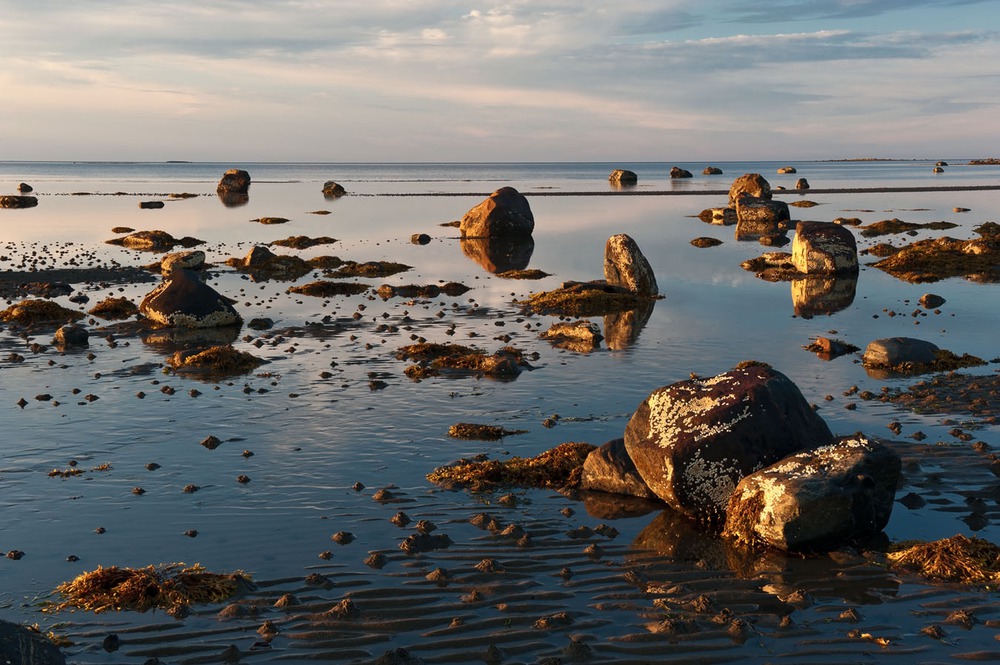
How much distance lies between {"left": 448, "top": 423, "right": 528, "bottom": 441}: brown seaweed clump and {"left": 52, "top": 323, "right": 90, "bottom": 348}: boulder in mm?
15924

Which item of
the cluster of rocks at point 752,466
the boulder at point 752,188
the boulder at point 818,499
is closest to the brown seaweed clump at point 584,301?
the cluster of rocks at point 752,466

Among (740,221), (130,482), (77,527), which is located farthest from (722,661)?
(740,221)

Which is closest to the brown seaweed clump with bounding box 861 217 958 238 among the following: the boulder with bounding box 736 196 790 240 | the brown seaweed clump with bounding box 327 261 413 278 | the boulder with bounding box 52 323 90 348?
the boulder with bounding box 736 196 790 240

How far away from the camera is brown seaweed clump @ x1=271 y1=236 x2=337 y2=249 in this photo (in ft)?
199

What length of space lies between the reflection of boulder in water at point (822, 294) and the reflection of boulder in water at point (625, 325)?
5.89 metres

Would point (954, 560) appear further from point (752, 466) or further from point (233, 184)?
point (233, 184)

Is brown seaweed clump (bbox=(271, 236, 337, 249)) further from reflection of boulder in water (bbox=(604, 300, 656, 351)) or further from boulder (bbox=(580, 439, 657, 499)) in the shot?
boulder (bbox=(580, 439, 657, 499))

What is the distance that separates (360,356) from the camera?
26.4m

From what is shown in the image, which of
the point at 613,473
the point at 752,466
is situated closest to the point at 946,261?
the point at 613,473

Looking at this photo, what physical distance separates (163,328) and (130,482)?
1699 centimetres

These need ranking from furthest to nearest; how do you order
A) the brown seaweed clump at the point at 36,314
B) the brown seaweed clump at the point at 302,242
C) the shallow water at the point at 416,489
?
the brown seaweed clump at the point at 302,242 < the brown seaweed clump at the point at 36,314 < the shallow water at the point at 416,489

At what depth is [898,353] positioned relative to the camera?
23797 mm

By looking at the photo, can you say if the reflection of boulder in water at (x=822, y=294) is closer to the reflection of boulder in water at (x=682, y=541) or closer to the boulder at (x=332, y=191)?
the reflection of boulder in water at (x=682, y=541)

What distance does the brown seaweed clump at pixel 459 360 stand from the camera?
2389 centimetres
